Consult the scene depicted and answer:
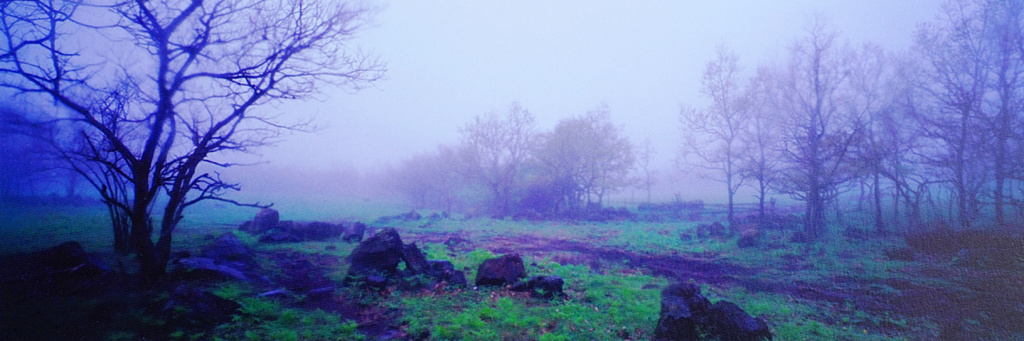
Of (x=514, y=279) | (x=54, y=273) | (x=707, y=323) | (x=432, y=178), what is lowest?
(x=514, y=279)

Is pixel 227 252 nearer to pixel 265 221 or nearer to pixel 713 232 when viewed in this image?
pixel 265 221

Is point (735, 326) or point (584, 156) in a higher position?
point (584, 156)

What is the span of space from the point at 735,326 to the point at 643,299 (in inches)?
105

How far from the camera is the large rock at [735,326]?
550 cm

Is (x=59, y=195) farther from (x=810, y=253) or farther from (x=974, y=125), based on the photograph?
(x=974, y=125)

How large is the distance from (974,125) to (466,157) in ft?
115

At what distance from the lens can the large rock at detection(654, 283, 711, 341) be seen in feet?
18.7

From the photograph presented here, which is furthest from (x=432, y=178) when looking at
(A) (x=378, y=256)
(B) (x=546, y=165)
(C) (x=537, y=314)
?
(C) (x=537, y=314)

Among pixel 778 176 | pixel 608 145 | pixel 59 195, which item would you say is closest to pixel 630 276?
pixel 778 176

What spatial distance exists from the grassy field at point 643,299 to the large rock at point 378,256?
0.76 m

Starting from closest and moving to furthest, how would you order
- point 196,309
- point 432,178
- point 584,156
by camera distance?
point 196,309 → point 584,156 → point 432,178

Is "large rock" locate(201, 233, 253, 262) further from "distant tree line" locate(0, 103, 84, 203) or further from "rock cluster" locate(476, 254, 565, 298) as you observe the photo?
"rock cluster" locate(476, 254, 565, 298)

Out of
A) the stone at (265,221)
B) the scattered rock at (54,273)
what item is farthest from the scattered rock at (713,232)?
the stone at (265,221)

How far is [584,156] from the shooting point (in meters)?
36.0
